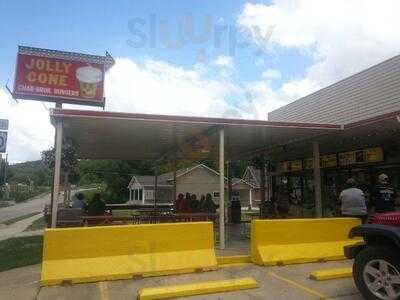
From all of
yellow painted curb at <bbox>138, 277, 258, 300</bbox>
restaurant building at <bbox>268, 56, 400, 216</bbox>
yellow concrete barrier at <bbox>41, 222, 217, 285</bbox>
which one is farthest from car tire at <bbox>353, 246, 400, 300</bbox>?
restaurant building at <bbox>268, 56, 400, 216</bbox>

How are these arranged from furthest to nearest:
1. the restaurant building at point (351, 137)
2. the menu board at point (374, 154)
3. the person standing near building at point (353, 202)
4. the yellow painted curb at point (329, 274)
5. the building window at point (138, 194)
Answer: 1. the building window at point (138, 194)
2. the menu board at point (374, 154)
3. the restaurant building at point (351, 137)
4. the person standing near building at point (353, 202)
5. the yellow painted curb at point (329, 274)

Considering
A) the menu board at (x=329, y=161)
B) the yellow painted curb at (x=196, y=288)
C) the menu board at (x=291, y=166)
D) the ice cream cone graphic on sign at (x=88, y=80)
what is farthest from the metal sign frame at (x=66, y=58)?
the yellow painted curb at (x=196, y=288)

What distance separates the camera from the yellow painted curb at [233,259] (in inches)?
342

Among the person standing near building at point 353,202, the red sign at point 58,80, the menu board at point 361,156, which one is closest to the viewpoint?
the person standing near building at point 353,202

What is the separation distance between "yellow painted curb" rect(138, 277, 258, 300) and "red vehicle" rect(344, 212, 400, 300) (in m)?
1.80

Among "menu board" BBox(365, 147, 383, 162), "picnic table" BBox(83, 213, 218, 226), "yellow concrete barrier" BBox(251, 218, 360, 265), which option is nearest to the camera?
"yellow concrete barrier" BBox(251, 218, 360, 265)

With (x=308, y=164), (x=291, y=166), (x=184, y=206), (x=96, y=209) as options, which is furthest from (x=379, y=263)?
(x=291, y=166)

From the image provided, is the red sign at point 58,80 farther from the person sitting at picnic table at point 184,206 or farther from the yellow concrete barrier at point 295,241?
the yellow concrete barrier at point 295,241

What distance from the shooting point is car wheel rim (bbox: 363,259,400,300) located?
548 cm

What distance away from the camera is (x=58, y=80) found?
2231 centimetres

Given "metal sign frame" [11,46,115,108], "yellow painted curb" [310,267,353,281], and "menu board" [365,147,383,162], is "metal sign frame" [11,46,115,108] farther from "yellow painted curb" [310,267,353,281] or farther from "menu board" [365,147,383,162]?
"yellow painted curb" [310,267,353,281]

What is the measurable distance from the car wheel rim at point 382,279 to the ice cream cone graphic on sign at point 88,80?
769 inches

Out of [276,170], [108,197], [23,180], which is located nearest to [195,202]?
[276,170]

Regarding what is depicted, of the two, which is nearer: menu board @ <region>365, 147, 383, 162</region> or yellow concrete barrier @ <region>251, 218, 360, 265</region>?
yellow concrete barrier @ <region>251, 218, 360, 265</region>
